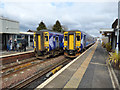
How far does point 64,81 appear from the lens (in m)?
3.46

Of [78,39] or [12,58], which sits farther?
[78,39]

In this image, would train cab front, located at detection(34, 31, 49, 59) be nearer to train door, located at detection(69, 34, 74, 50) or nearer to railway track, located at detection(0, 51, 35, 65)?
railway track, located at detection(0, 51, 35, 65)

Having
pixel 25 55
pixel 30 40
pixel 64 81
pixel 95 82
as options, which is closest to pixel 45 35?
pixel 25 55

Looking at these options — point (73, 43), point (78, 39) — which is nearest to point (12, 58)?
point (73, 43)

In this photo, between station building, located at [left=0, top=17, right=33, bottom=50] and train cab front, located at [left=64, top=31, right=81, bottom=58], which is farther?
station building, located at [left=0, top=17, right=33, bottom=50]

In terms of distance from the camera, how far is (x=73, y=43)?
30.4 feet

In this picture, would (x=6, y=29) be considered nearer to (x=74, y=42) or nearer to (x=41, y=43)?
(x=41, y=43)

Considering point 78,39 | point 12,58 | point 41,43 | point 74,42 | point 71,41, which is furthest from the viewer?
point 71,41

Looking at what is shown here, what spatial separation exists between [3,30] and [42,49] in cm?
731

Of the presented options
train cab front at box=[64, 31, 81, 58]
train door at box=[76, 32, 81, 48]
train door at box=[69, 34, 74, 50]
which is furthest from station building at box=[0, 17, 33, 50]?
train door at box=[76, 32, 81, 48]

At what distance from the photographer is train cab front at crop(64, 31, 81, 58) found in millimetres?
9102

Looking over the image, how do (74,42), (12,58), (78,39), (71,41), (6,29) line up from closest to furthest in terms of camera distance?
(12,58)
(74,42)
(78,39)
(71,41)
(6,29)

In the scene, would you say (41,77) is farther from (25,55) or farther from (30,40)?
(30,40)

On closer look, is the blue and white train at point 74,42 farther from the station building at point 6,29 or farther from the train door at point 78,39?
the station building at point 6,29
